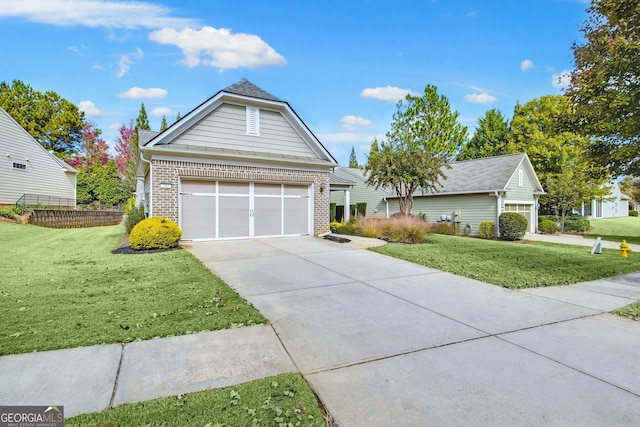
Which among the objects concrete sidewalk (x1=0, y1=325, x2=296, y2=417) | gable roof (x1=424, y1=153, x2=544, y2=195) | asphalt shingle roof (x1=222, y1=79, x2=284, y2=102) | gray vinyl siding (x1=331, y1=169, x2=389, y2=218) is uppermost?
asphalt shingle roof (x1=222, y1=79, x2=284, y2=102)

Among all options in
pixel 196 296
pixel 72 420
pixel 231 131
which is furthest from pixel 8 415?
pixel 231 131

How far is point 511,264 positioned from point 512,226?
10.5 metres

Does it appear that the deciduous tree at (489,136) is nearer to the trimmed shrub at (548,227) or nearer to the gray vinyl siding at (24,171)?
the trimmed shrub at (548,227)

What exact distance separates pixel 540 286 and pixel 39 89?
42.4 metres

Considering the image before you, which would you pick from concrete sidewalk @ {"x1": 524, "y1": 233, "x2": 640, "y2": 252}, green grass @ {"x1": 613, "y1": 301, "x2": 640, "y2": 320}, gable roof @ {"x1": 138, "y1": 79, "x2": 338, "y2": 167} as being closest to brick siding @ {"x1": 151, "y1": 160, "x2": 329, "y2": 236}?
gable roof @ {"x1": 138, "y1": 79, "x2": 338, "y2": 167}

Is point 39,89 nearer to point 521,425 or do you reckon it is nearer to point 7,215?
point 7,215

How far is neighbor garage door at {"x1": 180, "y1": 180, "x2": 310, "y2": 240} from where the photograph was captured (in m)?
11.8

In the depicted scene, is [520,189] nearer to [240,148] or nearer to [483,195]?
[483,195]

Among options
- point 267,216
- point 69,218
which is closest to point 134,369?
point 267,216

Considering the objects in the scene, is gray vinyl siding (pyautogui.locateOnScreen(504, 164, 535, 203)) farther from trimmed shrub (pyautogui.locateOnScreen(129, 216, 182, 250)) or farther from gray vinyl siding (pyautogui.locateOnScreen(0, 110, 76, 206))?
gray vinyl siding (pyautogui.locateOnScreen(0, 110, 76, 206))

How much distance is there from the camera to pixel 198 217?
11.9m

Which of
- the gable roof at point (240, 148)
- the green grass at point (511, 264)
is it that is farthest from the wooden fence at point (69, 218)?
the green grass at point (511, 264)

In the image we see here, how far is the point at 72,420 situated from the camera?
2227 millimetres

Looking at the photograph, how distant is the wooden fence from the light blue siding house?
2035cm
